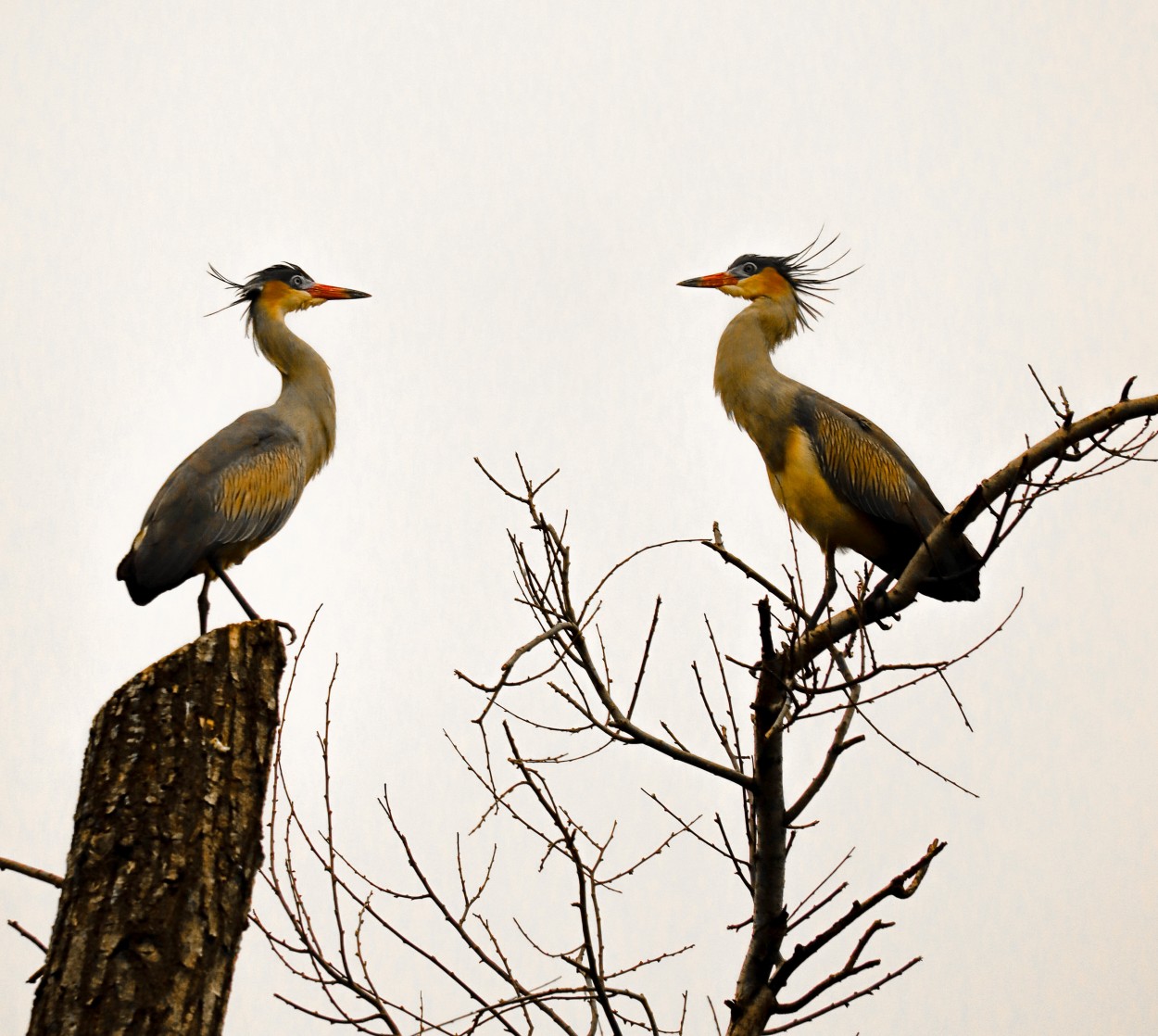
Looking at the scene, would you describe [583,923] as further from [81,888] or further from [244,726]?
[81,888]

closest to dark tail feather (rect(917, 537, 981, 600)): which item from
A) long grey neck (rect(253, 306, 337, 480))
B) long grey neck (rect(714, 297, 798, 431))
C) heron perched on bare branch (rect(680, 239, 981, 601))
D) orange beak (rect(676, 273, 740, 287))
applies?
heron perched on bare branch (rect(680, 239, 981, 601))

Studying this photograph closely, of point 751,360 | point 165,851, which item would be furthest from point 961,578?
point 165,851

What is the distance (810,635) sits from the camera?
166 inches

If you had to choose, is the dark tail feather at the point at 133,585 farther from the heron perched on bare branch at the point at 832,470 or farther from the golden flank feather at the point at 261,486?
the heron perched on bare branch at the point at 832,470

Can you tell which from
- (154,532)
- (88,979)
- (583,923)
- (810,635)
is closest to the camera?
(88,979)

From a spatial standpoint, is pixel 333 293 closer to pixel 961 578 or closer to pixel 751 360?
pixel 751 360

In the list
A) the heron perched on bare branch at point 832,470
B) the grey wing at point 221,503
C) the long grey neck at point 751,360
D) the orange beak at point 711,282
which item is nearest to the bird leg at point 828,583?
the heron perched on bare branch at point 832,470

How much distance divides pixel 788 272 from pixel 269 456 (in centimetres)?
328

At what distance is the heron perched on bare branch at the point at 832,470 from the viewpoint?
6.10 meters

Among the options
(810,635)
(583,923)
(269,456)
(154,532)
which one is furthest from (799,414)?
(583,923)

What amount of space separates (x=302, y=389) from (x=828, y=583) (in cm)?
328

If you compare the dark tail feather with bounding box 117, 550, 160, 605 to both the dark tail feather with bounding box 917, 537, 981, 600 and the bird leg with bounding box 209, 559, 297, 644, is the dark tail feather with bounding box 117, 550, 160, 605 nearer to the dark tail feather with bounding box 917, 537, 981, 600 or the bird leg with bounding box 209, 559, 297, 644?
the bird leg with bounding box 209, 559, 297, 644

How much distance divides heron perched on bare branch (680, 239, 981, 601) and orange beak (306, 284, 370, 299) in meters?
2.44

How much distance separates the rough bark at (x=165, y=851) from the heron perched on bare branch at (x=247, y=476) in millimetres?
2694
